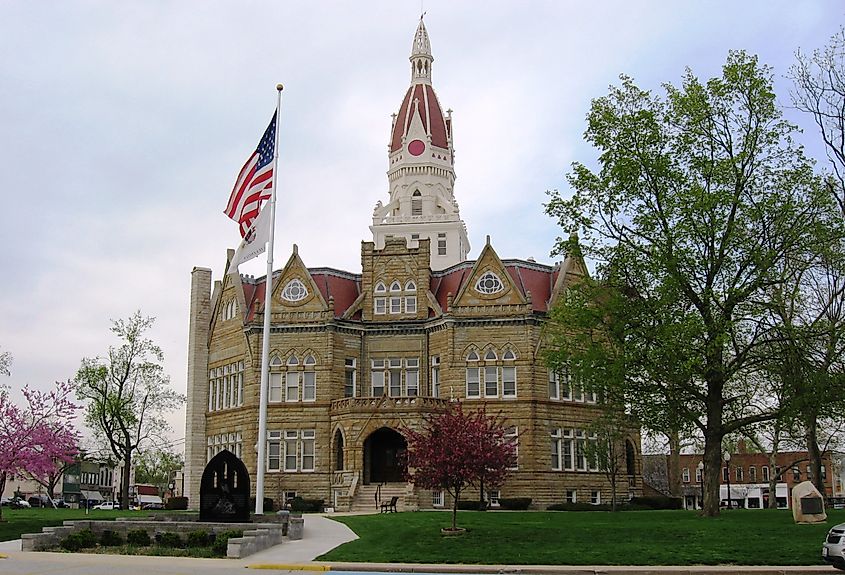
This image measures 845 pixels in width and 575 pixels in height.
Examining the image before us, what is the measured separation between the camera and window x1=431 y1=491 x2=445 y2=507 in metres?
47.1

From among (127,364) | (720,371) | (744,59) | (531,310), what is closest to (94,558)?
(720,371)

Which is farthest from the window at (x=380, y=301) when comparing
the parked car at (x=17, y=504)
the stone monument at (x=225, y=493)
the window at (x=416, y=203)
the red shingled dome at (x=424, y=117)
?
the parked car at (x=17, y=504)

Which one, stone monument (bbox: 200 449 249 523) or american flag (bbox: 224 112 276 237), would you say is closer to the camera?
stone monument (bbox: 200 449 249 523)

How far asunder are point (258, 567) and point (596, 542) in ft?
32.0

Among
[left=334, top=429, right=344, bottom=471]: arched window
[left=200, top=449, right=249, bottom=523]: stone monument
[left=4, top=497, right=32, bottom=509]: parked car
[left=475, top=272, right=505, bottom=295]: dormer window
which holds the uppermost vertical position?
[left=475, top=272, right=505, bottom=295]: dormer window

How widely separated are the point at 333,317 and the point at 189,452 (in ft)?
44.9

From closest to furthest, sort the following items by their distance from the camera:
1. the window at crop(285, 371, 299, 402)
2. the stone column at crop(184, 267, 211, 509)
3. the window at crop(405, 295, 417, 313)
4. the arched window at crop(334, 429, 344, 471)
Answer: the arched window at crop(334, 429, 344, 471) → the window at crop(285, 371, 299, 402) → the window at crop(405, 295, 417, 313) → the stone column at crop(184, 267, 211, 509)

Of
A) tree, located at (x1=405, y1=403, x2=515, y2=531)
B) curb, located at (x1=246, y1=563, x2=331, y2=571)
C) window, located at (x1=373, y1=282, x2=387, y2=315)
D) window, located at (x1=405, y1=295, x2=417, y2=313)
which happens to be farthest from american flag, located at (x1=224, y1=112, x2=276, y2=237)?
window, located at (x1=405, y1=295, x2=417, y2=313)

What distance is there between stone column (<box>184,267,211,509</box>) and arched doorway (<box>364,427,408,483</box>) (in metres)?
12.7

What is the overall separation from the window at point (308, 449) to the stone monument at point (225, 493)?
2273 cm

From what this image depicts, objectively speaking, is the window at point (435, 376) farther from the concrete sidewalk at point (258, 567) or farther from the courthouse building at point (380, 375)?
the concrete sidewalk at point (258, 567)

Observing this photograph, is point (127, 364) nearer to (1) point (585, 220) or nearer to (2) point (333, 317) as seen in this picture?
(2) point (333, 317)

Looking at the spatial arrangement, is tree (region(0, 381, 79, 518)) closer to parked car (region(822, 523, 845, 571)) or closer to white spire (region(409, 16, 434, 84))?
parked car (region(822, 523, 845, 571))

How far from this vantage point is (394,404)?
4909cm
